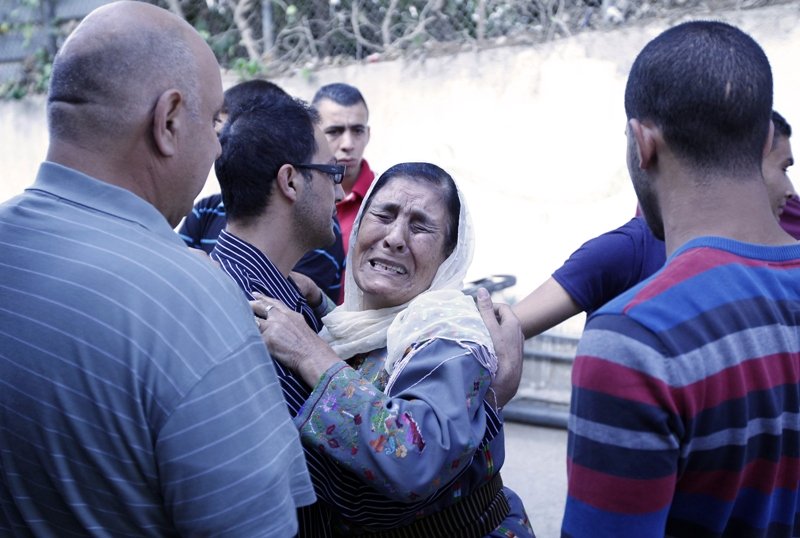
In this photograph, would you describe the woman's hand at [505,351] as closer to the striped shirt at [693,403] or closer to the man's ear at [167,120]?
the striped shirt at [693,403]

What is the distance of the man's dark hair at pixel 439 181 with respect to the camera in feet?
7.93

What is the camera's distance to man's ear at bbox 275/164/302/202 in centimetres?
229

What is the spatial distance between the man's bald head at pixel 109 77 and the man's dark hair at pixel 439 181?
3.52ft

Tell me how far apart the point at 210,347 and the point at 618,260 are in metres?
1.75

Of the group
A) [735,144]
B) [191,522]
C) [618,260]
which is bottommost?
[618,260]

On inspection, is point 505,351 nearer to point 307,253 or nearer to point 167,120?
point 167,120

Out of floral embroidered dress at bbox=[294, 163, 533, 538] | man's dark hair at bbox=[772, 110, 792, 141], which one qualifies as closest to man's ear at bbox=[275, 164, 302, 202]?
floral embroidered dress at bbox=[294, 163, 533, 538]

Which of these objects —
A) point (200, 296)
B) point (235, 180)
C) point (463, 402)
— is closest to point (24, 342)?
point (200, 296)

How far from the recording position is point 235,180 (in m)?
2.29

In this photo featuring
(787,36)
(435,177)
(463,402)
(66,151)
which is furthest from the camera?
(787,36)

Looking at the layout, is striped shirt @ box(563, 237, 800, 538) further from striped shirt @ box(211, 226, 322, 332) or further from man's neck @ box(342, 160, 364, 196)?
man's neck @ box(342, 160, 364, 196)

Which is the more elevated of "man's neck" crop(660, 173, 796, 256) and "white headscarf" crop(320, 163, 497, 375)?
"man's neck" crop(660, 173, 796, 256)

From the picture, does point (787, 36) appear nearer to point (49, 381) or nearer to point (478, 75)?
point (478, 75)

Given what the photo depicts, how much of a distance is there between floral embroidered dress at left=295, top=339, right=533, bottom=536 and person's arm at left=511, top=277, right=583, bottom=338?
2.77 feet
